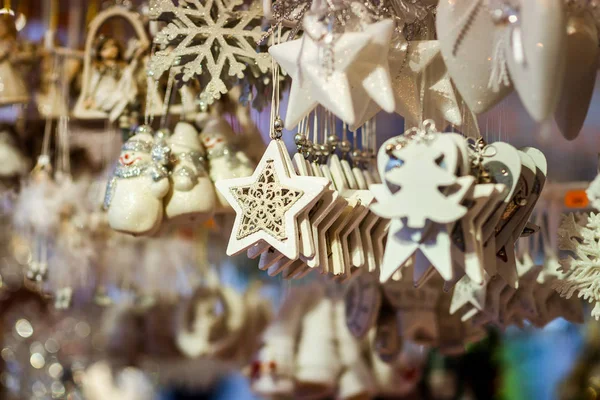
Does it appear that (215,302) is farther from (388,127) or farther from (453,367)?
(453,367)

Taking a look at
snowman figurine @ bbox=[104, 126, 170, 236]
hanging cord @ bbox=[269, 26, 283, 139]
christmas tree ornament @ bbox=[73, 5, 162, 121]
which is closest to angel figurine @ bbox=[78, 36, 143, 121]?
christmas tree ornament @ bbox=[73, 5, 162, 121]

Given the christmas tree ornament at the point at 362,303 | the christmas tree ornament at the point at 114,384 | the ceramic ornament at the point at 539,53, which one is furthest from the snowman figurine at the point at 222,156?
the christmas tree ornament at the point at 114,384

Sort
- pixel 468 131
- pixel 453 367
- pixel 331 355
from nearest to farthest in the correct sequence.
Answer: pixel 468 131 → pixel 331 355 → pixel 453 367

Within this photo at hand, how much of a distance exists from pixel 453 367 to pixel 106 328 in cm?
132

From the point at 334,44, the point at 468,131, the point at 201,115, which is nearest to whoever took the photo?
the point at 334,44

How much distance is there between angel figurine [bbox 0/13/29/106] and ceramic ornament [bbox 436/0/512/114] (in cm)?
100

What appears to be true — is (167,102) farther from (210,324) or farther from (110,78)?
(210,324)

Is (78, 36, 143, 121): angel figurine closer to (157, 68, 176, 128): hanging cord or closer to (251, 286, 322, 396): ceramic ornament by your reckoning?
(157, 68, 176, 128): hanging cord

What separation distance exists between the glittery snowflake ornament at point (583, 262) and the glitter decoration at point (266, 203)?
0.39 m

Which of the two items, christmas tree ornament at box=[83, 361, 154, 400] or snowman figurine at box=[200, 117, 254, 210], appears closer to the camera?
snowman figurine at box=[200, 117, 254, 210]

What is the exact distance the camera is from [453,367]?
3016 millimetres

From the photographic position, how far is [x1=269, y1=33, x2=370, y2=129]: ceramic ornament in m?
1.01

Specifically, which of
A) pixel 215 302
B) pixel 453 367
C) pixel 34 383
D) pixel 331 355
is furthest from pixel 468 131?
pixel 453 367

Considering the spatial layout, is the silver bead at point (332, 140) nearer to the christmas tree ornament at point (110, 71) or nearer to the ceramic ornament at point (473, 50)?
the ceramic ornament at point (473, 50)
